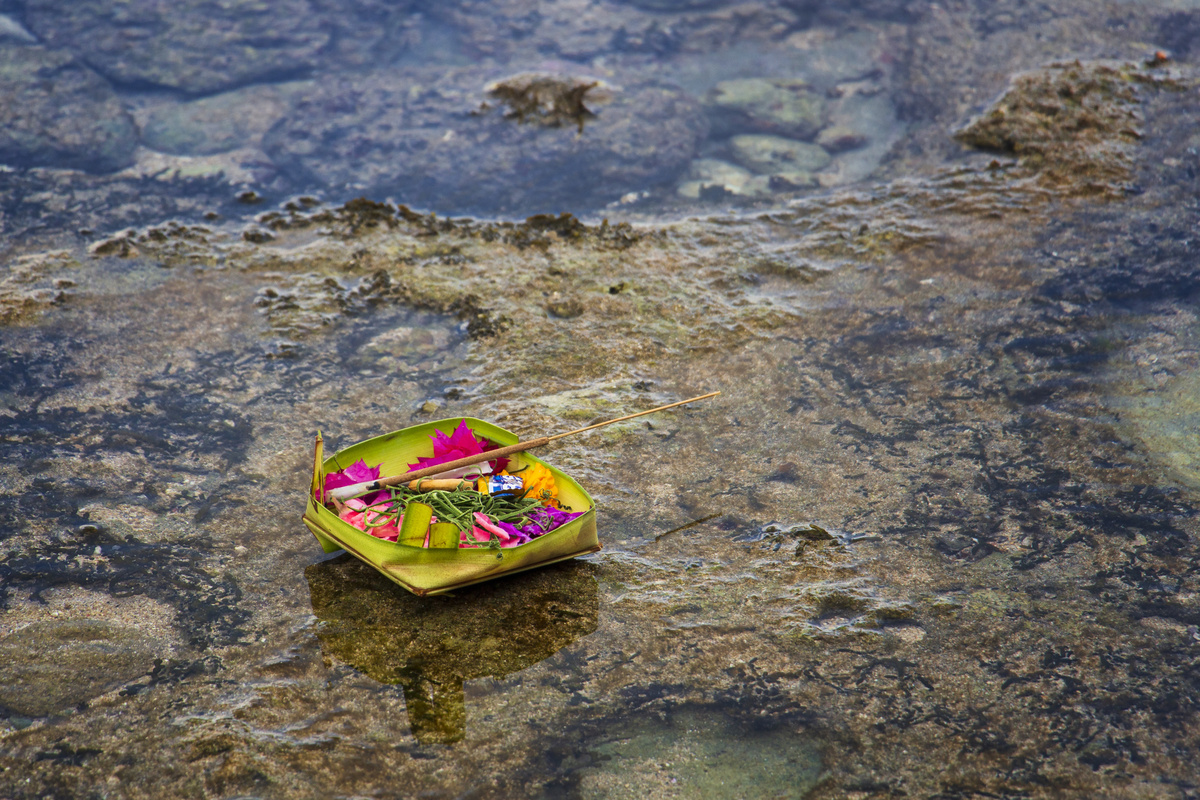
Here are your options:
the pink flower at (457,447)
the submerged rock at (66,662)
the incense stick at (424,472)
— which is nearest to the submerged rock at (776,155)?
the pink flower at (457,447)

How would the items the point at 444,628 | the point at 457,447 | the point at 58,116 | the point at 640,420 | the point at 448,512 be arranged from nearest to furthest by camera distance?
the point at 444,628 < the point at 448,512 < the point at 457,447 < the point at 640,420 < the point at 58,116

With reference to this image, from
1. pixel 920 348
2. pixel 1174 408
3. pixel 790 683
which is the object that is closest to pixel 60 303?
pixel 790 683

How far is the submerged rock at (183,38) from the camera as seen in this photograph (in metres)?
8.35

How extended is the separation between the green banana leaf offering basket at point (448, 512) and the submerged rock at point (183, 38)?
6.77 metres

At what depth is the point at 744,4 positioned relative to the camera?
1028 centimetres

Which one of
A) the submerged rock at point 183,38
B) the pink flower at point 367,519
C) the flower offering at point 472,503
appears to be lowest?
the pink flower at point 367,519

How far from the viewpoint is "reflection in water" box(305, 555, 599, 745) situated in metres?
2.82

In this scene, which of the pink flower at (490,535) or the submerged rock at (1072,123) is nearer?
the pink flower at (490,535)

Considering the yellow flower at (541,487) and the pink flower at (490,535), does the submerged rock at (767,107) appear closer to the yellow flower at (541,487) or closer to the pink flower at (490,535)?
the yellow flower at (541,487)

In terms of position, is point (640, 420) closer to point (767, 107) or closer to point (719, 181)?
point (719, 181)

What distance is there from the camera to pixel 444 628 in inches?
119

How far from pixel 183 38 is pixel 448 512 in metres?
8.15

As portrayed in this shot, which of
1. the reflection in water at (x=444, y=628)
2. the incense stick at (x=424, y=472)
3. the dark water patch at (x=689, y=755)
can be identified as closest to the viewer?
the dark water patch at (x=689, y=755)

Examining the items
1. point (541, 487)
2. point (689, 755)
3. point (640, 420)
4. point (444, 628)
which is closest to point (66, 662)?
point (444, 628)
